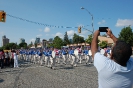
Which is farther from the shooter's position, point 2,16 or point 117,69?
point 2,16

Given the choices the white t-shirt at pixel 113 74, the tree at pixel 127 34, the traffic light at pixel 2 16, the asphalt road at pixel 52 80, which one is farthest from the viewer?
the tree at pixel 127 34

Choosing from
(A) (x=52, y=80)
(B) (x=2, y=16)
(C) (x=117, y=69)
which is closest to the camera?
(C) (x=117, y=69)

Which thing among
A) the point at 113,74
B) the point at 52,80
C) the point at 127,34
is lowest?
the point at 52,80

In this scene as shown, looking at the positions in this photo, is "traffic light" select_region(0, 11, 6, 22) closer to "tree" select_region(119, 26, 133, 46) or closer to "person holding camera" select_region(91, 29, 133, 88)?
"person holding camera" select_region(91, 29, 133, 88)

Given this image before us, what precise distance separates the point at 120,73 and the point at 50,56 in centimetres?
1568

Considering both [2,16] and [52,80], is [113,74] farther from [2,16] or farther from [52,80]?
[2,16]

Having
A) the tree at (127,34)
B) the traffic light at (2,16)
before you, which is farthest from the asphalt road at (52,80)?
the tree at (127,34)

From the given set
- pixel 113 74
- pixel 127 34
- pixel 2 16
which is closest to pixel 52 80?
pixel 113 74

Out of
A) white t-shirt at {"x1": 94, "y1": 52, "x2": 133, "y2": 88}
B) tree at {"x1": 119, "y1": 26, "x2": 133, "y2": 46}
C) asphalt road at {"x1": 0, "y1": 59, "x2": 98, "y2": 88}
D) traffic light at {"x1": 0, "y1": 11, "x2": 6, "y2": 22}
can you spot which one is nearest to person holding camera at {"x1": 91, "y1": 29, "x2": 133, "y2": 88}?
white t-shirt at {"x1": 94, "y1": 52, "x2": 133, "y2": 88}

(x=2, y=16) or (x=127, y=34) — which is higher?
(x=127, y=34)

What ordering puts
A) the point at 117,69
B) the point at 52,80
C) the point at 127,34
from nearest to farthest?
the point at 117,69 → the point at 52,80 → the point at 127,34

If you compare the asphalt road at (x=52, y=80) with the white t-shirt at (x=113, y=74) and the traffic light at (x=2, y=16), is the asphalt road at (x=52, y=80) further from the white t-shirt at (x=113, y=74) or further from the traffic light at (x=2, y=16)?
the traffic light at (x=2, y=16)

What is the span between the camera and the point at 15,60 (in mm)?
20031

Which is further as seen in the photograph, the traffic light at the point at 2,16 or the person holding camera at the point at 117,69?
the traffic light at the point at 2,16
